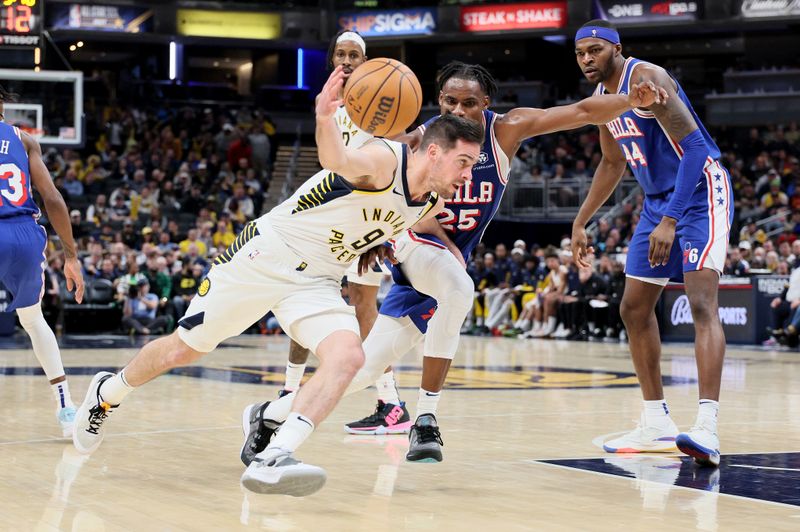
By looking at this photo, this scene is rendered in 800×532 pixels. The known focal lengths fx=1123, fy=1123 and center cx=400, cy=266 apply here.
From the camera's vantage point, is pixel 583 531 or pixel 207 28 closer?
pixel 583 531

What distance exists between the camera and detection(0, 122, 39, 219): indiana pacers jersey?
6.30 metres

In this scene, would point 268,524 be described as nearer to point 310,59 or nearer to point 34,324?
point 34,324

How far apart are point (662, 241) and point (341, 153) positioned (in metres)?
2.16

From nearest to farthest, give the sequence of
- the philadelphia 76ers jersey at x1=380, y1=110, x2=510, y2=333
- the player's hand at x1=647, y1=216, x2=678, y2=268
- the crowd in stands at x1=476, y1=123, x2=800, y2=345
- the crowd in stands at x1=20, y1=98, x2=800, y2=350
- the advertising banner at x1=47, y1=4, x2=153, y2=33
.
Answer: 1. the player's hand at x1=647, y1=216, x2=678, y2=268
2. the philadelphia 76ers jersey at x1=380, y1=110, x2=510, y2=333
3. the crowd in stands at x1=476, y1=123, x2=800, y2=345
4. the crowd in stands at x1=20, y1=98, x2=800, y2=350
5. the advertising banner at x1=47, y1=4, x2=153, y2=33

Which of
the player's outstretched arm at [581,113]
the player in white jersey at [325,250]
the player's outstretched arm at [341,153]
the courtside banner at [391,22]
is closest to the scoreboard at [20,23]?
the courtside banner at [391,22]

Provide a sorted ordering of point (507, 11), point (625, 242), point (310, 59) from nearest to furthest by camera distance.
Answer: point (625, 242) → point (507, 11) → point (310, 59)

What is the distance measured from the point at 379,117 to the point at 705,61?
32437 millimetres

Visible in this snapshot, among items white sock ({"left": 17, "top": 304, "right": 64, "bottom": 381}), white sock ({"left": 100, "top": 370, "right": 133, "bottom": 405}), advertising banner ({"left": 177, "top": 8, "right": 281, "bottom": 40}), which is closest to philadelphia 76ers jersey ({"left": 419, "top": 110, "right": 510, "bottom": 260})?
white sock ({"left": 100, "top": 370, "right": 133, "bottom": 405})

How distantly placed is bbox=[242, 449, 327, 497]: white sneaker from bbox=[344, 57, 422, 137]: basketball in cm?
174

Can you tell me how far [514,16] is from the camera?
3106cm

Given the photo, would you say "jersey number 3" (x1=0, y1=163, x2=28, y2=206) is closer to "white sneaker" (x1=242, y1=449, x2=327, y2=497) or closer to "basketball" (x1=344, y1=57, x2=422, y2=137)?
"basketball" (x1=344, y1=57, x2=422, y2=137)

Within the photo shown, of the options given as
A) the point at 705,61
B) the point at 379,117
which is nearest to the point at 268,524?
the point at 379,117

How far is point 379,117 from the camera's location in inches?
200

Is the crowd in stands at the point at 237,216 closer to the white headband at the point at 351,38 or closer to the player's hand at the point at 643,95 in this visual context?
the white headband at the point at 351,38
